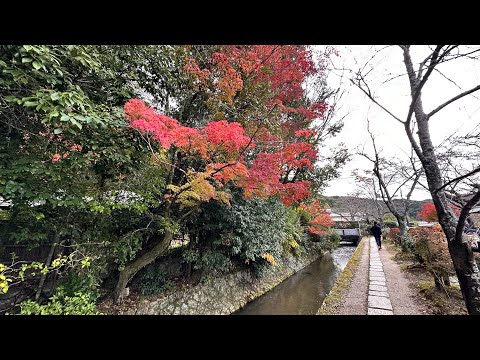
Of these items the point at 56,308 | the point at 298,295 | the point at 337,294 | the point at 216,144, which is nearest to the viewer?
the point at 56,308

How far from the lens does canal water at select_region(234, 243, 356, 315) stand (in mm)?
4582

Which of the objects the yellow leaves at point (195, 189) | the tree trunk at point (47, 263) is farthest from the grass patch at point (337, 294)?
the tree trunk at point (47, 263)

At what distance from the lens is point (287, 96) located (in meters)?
6.53

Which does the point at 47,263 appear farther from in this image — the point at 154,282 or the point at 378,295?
the point at 378,295

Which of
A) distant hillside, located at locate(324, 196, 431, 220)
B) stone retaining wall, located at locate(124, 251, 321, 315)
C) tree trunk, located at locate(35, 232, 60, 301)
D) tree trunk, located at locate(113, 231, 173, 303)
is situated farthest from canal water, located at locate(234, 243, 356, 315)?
distant hillside, located at locate(324, 196, 431, 220)

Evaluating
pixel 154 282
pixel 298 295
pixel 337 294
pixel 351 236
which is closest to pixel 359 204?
pixel 351 236

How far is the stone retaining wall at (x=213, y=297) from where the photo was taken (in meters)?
4.19

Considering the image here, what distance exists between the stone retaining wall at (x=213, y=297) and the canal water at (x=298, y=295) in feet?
0.69

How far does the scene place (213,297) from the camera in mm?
4566

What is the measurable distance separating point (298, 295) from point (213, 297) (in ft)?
7.91

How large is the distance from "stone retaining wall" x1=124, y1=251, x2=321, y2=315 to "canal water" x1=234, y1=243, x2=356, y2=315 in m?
0.21

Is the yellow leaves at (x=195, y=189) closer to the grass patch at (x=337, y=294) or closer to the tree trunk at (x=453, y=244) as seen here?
the grass patch at (x=337, y=294)
